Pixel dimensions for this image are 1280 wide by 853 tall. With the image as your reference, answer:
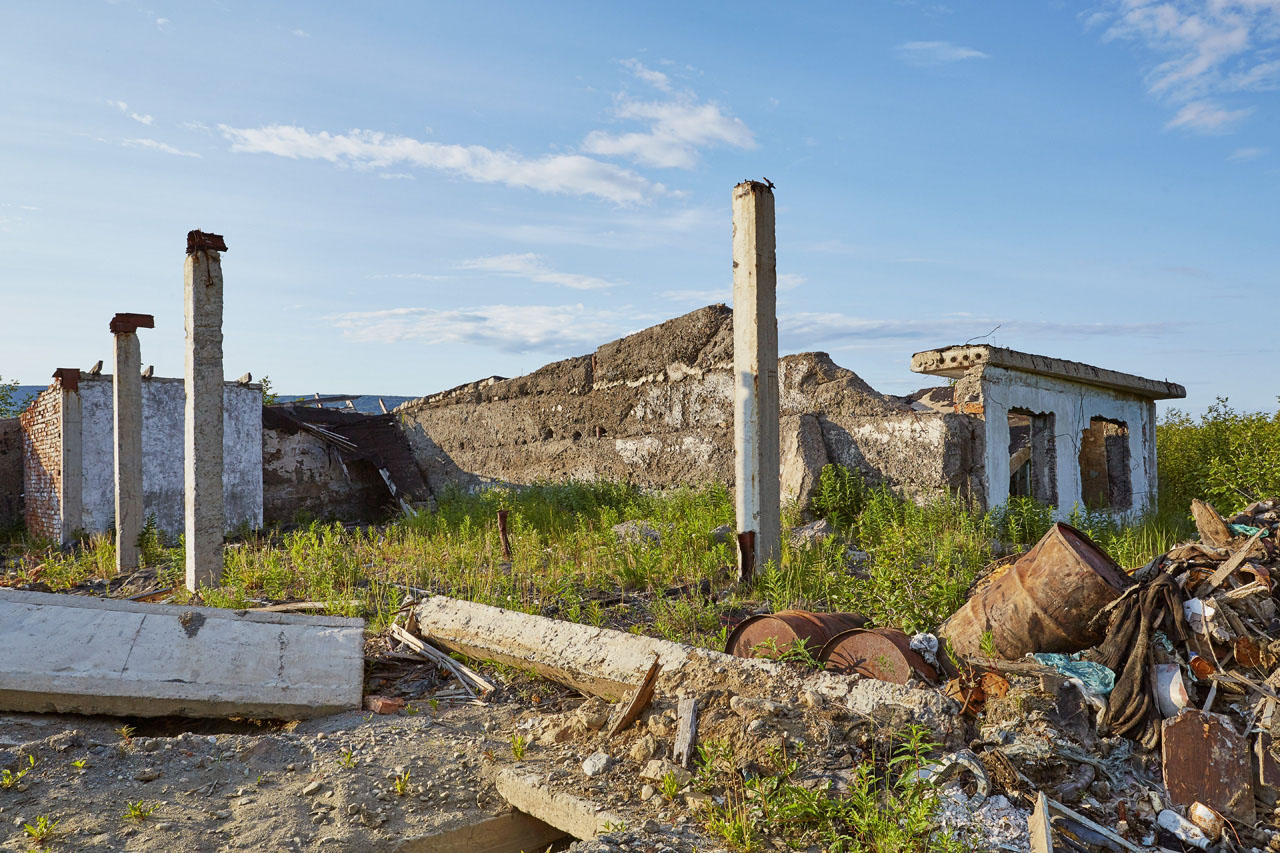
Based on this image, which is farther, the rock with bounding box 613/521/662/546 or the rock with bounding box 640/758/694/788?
the rock with bounding box 613/521/662/546

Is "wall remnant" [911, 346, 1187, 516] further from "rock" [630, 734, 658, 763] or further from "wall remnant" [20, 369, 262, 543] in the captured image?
"wall remnant" [20, 369, 262, 543]

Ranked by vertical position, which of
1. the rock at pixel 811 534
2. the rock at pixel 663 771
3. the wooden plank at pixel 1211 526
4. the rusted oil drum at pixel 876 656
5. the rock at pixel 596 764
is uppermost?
the wooden plank at pixel 1211 526

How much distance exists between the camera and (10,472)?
13.2 m

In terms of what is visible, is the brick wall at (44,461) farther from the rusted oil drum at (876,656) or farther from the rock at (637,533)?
the rusted oil drum at (876,656)

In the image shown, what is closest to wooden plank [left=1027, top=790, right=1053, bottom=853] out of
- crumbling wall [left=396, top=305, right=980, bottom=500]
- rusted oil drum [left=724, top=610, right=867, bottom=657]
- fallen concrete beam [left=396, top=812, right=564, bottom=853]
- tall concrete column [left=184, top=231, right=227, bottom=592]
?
rusted oil drum [left=724, top=610, right=867, bottom=657]

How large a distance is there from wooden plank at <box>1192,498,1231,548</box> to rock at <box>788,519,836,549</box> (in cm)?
235

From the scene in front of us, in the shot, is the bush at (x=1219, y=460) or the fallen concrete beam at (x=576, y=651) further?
the bush at (x=1219, y=460)

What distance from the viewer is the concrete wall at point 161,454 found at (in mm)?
11516

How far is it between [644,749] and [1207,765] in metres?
2.07

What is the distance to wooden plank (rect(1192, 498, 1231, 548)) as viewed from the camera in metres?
4.85

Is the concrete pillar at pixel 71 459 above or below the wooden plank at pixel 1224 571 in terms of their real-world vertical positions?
above

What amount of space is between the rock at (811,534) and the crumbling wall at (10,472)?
12284 millimetres

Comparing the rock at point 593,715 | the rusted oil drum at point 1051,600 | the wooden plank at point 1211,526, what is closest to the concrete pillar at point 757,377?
the rusted oil drum at point 1051,600

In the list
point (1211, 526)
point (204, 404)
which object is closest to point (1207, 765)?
point (1211, 526)
